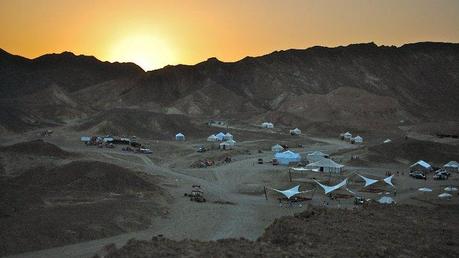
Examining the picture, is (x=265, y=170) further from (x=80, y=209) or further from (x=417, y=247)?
(x=417, y=247)

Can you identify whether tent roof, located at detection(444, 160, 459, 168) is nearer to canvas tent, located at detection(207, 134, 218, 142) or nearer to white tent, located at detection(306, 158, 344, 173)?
white tent, located at detection(306, 158, 344, 173)

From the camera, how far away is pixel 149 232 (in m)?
32.3

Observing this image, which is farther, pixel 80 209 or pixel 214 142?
pixel 214 142

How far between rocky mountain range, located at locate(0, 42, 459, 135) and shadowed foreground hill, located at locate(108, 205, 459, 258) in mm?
84792

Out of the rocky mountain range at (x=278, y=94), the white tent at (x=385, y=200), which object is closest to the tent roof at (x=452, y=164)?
the white tent at (x=385, y=200)

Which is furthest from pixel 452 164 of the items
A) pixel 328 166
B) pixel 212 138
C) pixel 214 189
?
pixel 212 138

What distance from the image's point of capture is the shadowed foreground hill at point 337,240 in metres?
19.0

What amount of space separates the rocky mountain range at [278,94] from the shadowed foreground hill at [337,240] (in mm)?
84792

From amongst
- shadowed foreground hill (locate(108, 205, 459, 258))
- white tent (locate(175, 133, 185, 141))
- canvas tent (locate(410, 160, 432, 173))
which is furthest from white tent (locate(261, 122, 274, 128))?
shadowed foreground hill (locate(108, 205, 459, 258))

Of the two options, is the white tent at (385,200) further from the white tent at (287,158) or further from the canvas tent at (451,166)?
the canvas tent at (451,166)

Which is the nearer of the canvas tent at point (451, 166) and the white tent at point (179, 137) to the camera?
the canvas tent at point (451, 166)

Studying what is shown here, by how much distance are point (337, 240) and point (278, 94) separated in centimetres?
14401

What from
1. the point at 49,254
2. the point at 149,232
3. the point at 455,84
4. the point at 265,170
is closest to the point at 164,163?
the point at 265,170

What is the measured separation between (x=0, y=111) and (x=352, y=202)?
8266 centimetres
